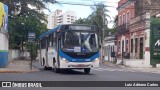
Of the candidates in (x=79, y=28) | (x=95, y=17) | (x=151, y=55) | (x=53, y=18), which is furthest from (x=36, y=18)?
(x=53, y=18)

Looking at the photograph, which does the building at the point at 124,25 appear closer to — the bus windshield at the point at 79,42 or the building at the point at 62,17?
the bus windshield at the point at 79,42

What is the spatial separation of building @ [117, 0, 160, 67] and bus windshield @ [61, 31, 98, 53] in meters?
19.3

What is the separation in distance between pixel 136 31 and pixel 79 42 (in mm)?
23992

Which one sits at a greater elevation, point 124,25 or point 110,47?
point 124,25

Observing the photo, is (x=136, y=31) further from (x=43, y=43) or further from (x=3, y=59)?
(x=3, y=59)

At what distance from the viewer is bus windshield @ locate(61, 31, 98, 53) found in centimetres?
2473

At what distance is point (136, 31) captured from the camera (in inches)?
1874

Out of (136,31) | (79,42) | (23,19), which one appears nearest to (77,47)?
(79,42)

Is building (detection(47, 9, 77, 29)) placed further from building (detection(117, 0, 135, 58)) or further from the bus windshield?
the bus windshield

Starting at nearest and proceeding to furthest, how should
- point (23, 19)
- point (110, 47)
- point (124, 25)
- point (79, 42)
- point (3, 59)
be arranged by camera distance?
point (79, 42) → point (3, 59) → point (124, 25) → point (23, 19) → point (110, 47)

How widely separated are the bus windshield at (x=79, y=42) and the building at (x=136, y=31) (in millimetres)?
19324

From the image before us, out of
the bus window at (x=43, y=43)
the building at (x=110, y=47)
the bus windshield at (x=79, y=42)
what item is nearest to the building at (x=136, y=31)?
the building at (x=110, y=47)

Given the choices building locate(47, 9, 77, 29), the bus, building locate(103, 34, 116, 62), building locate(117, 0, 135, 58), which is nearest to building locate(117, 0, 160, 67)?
building locate(117, 0, 135, 58)

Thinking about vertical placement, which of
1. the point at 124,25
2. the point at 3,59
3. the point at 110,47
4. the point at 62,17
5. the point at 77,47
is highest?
the point at 62,17
